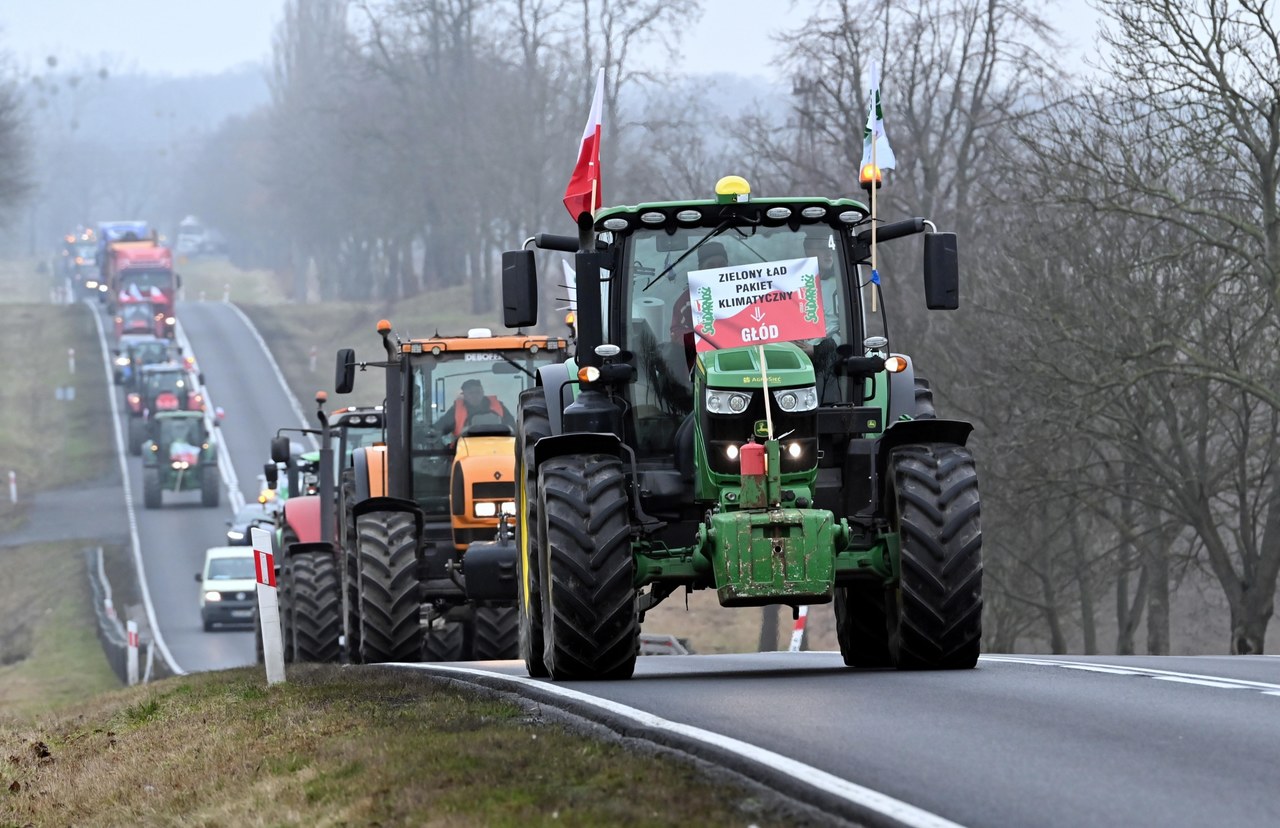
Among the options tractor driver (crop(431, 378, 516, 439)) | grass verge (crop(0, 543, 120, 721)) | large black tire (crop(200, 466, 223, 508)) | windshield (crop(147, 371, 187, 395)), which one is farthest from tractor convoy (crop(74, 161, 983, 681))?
windshield (crop(147, 371, 187, 395))

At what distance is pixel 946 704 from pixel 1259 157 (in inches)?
761

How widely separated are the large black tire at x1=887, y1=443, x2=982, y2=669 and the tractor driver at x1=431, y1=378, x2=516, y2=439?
27.6 feet

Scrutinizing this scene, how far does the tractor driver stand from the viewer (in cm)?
1984

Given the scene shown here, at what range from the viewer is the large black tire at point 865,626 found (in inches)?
518

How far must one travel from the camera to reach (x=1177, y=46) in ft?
88.8

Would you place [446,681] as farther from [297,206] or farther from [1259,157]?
[297,206]

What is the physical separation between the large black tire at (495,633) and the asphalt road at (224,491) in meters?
16.1

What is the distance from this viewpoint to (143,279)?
279 ft

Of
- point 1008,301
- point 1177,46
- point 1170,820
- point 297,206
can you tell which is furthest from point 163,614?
point 297,206

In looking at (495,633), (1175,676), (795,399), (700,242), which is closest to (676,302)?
(700,242)

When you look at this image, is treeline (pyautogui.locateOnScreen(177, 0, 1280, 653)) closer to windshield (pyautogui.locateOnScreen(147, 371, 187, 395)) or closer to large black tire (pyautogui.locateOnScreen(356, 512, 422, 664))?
large black tire (pyautogui.locateOnScreen(356, 512, 422, 664))

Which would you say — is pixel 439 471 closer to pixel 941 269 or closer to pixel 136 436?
pixel 941 269

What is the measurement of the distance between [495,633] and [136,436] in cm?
5211

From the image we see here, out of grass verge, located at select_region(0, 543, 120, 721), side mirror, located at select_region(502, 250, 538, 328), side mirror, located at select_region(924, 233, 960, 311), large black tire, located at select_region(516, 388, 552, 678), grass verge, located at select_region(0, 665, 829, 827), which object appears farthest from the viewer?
grass verge, located at select_region(0, 543, 120, 721)
